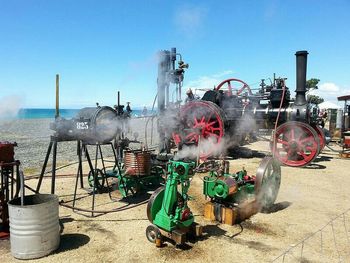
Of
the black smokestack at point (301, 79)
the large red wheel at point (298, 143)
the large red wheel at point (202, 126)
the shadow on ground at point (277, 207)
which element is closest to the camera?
the shadow on ground at point (277, 207)

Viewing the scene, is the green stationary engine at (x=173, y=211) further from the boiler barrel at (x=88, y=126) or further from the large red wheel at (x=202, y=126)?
the large red wheel at (x=202, y=126)

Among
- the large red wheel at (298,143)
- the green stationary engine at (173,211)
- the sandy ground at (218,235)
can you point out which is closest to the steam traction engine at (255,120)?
the large red wheel at (298,143)

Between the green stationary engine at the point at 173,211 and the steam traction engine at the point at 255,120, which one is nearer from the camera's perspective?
the green stationary engine at the point at 173,211

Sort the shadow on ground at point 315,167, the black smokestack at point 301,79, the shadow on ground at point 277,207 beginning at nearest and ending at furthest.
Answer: the shadow on ground at point 277,207 < the shadow on ground at point 315,167 < the black smokestack at point 301,79

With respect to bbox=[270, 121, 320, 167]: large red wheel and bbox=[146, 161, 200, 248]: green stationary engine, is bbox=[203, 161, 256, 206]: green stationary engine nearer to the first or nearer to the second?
bbox=[146, 161, 200, 248]: green stationary engine

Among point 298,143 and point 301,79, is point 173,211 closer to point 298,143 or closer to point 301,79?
point 298,143

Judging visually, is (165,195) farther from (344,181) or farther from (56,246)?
(344,181)

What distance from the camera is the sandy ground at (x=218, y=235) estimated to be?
14.2ft

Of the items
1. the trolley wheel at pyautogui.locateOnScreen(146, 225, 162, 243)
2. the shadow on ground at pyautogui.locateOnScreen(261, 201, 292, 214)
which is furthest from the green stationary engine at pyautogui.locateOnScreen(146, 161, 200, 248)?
the shadow on ground at pyautogui.locateOnScreen(261, 201, 292, 214)

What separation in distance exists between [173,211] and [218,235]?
0.97 metres

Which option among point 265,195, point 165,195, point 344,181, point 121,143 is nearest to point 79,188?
point 121,143

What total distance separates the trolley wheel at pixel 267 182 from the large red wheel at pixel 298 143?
4.87m

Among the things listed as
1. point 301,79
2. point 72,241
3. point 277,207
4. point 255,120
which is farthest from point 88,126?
point 301,79

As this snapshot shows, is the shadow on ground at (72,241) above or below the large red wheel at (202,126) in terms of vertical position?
below
